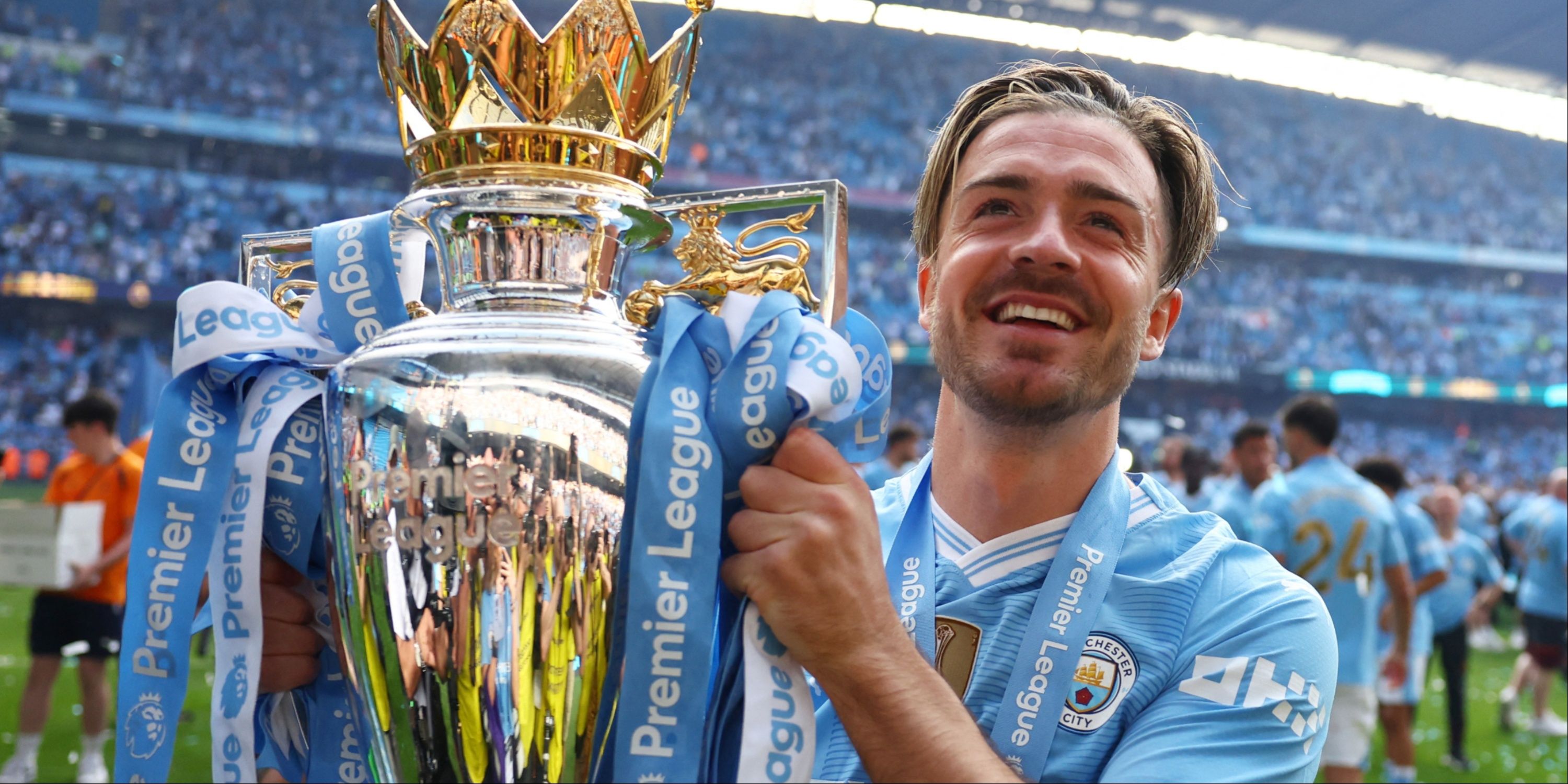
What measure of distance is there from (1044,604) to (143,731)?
708 millimetres

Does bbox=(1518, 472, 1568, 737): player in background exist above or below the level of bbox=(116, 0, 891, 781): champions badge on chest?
below

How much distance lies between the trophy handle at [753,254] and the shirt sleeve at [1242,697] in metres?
0.42

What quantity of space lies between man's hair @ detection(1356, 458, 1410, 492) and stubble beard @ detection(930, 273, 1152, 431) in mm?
5658

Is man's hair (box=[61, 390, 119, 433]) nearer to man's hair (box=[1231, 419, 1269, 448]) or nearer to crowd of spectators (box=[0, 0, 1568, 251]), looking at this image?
man's hair (box=[1231, 419, 1269, 448])

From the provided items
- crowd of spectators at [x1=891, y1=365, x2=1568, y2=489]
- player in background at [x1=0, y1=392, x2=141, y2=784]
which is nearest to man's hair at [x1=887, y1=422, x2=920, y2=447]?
player in background at [x1=0, y1=392, x2=141, y2=784]

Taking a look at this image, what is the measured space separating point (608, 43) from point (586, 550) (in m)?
0.36

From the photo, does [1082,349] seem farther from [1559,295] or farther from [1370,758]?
[1559,295]

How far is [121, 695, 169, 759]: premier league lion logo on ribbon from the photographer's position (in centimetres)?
89

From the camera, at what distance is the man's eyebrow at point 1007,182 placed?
1.12m

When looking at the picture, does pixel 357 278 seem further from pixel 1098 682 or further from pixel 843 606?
pixel 1098 682

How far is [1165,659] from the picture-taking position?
1043 mm

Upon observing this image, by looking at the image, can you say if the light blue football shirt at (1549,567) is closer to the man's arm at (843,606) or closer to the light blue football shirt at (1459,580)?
the light blue football shirt at (1459,580)

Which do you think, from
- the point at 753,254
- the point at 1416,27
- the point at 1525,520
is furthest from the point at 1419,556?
the point at 1416,27

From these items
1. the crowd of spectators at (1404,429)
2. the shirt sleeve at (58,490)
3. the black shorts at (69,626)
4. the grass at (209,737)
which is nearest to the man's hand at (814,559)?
the grass at (209,737)
